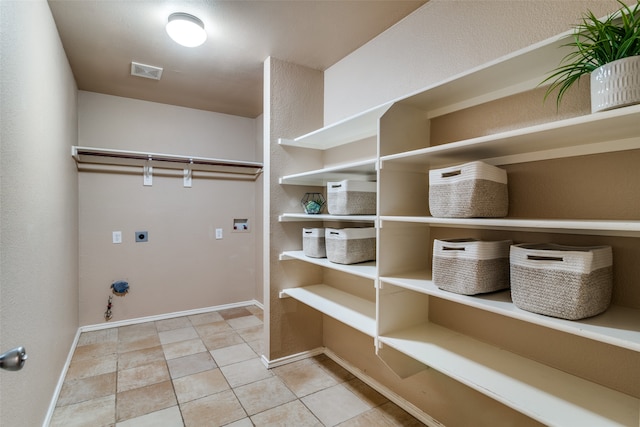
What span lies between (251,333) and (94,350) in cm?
136

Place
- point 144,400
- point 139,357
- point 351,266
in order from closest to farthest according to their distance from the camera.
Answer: point 351,266
point 144,400
point 139,357

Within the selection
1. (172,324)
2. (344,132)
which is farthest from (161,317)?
(344,132)

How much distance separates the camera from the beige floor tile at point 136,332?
2982 millimetres

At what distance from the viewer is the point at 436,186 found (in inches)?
52.8

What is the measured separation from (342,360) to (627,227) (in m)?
2.13

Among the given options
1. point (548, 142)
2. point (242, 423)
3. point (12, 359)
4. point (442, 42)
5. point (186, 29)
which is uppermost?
point (186, 29)

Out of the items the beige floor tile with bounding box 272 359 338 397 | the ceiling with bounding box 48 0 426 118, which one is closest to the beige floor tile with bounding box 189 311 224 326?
the beige floor tile with bounding box 272 359 338 397

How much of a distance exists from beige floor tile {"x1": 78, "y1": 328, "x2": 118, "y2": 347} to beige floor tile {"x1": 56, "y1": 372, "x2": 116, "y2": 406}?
0.72 metres

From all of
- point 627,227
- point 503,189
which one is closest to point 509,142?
point 503,189

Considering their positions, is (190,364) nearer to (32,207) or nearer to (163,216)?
(32,207)

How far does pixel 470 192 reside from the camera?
3.94 feet

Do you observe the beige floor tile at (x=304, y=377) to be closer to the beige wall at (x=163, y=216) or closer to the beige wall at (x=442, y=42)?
the beige wall at (x=163, y=216)

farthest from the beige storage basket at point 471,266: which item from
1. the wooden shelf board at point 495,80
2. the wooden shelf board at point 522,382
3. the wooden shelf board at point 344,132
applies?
the wooden shelf board at point 344,132

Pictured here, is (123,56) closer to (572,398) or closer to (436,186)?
(436,186)
